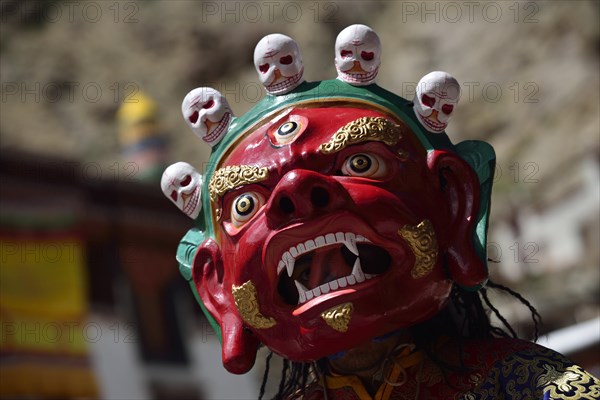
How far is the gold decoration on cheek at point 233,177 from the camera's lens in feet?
7.09

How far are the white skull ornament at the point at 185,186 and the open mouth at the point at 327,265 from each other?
34 centimetres

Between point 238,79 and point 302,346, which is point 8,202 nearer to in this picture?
point 302,346

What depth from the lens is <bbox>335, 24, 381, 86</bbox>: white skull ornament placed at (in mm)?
2254

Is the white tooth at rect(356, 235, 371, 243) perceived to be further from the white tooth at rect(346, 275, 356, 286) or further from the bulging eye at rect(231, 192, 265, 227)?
the bulging eye at rect(231, 192, 265, 227)

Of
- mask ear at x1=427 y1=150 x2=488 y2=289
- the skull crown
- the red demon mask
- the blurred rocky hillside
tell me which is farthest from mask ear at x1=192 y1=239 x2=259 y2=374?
the blurred rocky hillside

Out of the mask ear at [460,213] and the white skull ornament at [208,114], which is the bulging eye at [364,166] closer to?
the mask ear at [460,213]

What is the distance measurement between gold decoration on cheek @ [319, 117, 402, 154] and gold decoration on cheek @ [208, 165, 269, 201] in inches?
5.6

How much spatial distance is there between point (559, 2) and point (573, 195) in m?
5.50

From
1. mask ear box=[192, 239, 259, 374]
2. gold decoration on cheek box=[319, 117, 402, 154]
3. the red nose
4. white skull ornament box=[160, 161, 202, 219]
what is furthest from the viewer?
white skull ornament box=[160, 161, 202, 219]

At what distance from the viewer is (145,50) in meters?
22.8

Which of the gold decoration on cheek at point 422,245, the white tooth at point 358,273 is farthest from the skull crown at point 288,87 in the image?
the white tooth at point 358,273

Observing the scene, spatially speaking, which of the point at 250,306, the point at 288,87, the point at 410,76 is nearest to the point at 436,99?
the point at 288,87

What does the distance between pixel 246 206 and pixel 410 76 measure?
1613 cm

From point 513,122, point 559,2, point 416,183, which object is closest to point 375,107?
point 416,183
